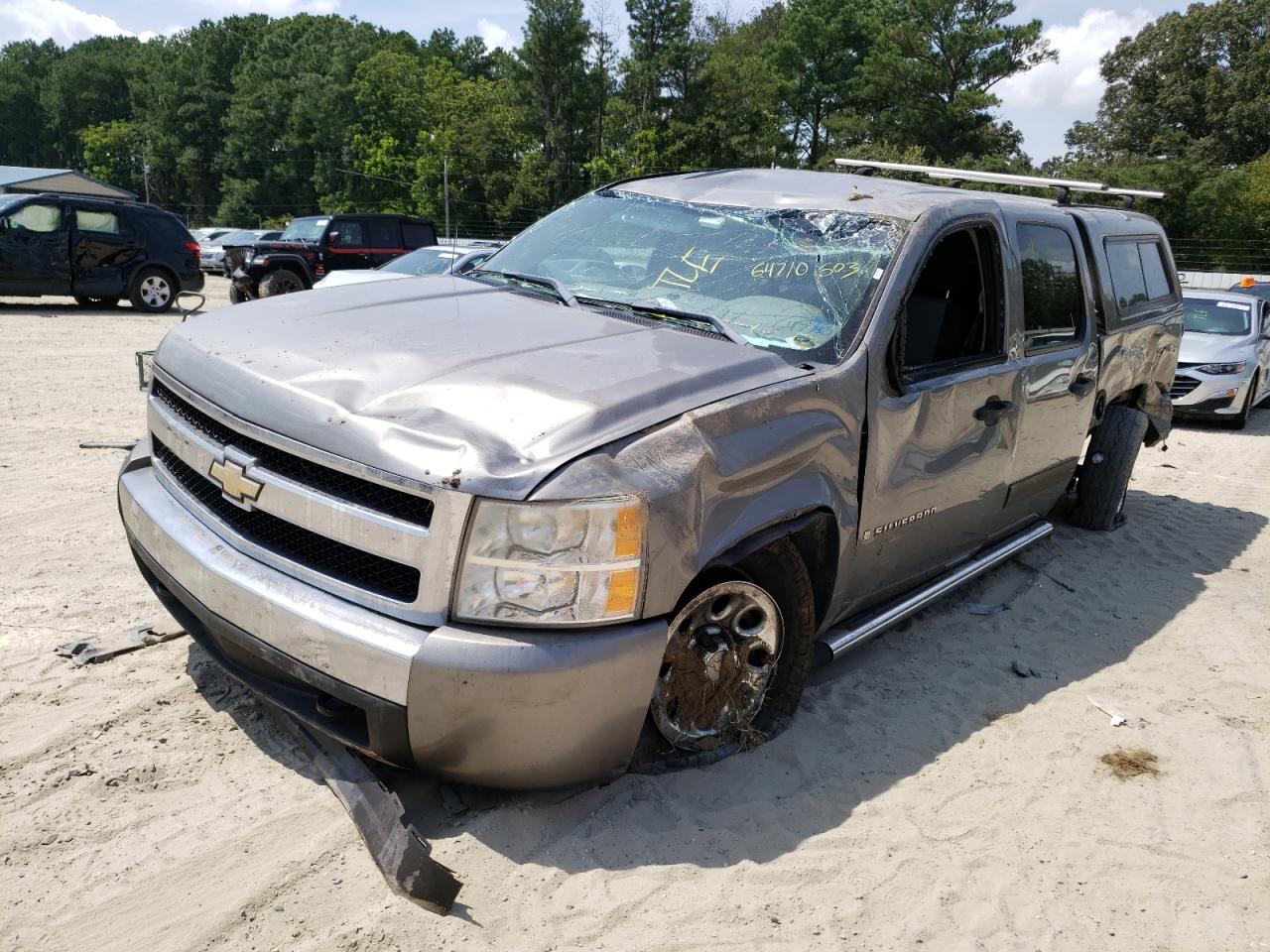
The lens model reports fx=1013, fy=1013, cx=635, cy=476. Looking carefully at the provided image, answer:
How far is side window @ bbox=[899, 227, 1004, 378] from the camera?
3836 mm

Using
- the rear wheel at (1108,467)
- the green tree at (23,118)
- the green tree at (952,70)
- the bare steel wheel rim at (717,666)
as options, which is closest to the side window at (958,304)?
the bare steel wheel rim at (717,666)

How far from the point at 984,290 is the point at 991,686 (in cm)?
163

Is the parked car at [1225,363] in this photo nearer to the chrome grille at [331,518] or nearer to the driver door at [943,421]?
the driver door at [943,421]

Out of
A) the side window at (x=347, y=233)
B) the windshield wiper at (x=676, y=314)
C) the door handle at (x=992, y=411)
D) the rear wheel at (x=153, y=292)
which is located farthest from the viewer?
the side window at (x=347, y=233)

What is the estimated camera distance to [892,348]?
11.5 feet

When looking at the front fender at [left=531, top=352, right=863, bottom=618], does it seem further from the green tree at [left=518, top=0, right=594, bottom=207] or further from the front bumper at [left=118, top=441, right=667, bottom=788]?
the green tree at [left=518, top=0, right=594, bottom=207]

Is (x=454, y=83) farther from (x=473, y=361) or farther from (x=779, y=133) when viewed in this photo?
(x=473, y=361)

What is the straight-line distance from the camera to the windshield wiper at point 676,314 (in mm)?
3361

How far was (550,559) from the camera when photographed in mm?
2498

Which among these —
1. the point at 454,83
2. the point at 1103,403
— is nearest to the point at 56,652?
the point at 1103,403

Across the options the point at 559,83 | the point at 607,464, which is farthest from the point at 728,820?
the point at 559,83

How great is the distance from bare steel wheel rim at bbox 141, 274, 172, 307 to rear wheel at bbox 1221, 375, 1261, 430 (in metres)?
15.9

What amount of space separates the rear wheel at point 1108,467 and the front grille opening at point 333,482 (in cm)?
485

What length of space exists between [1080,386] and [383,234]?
1733cm
